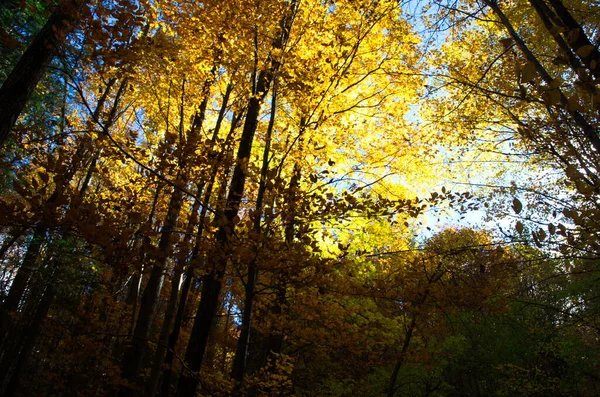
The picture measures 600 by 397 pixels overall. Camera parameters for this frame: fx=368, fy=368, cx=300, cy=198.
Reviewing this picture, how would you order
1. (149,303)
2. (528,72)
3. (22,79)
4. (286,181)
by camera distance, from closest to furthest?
(528,72) → (22,79) → (286,181) → (149,303)

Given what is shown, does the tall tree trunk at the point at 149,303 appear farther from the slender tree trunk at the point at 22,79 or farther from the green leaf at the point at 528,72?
the green leaf at the point at 528,72

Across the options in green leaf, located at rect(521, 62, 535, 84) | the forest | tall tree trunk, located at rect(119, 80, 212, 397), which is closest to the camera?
green leaf, located at rect(521, 62, 535, 84)

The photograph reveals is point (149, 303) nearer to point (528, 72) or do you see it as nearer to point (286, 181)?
point (286, 181)

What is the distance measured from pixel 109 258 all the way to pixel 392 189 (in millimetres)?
6146

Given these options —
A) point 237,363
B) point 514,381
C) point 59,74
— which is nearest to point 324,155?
point 237,363

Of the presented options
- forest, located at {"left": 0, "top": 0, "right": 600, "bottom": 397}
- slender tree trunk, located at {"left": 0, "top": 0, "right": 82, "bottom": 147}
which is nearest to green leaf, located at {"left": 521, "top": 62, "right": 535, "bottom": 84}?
forest, located at {"left": 0, "top": 0, "right": 600, "bottom": 397}

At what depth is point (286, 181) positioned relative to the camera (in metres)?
5.50

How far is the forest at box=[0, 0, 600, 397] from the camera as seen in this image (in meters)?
2.98

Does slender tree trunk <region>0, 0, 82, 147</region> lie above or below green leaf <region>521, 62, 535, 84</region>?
above

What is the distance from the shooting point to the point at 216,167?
14.5 feet

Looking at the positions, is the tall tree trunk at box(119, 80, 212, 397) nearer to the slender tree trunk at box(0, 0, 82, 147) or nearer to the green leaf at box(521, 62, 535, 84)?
the slender tree trunk at box(0, 0, 82, 147)

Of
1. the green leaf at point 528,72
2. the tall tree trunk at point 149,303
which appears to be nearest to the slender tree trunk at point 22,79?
the tall tree trunk at point 149,303

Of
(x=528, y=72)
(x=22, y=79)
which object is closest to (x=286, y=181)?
(x=22, y=79)

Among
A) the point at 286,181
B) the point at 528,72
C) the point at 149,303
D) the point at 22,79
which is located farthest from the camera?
the point at 149,303
